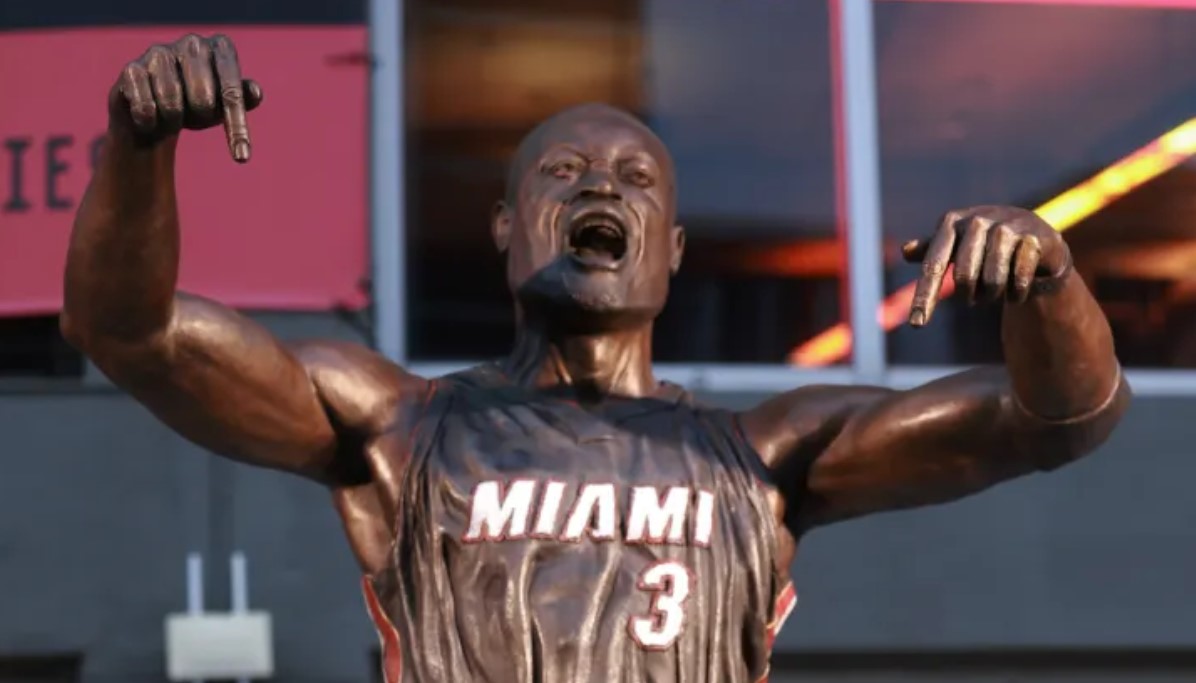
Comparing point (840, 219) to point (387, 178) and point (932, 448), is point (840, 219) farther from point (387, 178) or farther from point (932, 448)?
point (932, 448)

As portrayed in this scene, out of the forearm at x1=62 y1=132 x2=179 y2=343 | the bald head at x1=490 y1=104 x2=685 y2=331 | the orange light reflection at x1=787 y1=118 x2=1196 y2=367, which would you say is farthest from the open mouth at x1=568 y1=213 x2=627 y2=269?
the orange light reflection at x1=787 y1=118 x2=1196 y2=367

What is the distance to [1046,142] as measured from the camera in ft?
28.1

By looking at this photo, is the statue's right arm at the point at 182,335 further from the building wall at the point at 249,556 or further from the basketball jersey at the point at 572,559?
the building wall at the point at 249,556

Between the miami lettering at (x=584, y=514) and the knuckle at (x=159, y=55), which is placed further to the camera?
the miami lettering at (x=584, y=514)

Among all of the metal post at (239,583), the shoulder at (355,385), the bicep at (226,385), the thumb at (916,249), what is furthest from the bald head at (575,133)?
the metal post at (239,583)

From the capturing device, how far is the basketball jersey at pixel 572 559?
→ 12.8ft

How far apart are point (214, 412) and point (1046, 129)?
5.20 m

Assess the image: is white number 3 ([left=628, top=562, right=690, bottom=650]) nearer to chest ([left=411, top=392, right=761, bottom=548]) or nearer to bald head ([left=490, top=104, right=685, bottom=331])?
chest ([left=411, top=392, right=761, bottom=548])

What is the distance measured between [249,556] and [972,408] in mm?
4194

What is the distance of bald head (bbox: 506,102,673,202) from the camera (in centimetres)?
419

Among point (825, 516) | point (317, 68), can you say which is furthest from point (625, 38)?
point (825, 516)

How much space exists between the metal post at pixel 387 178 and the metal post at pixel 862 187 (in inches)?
56.4

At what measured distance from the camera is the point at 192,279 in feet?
25.9

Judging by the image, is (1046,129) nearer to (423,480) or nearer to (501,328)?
(501,328)
